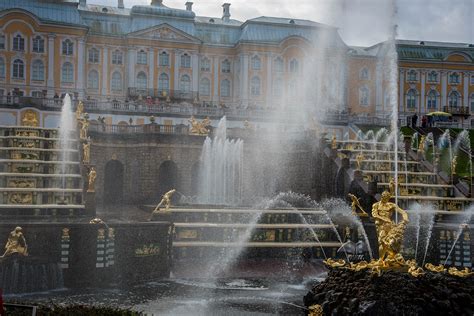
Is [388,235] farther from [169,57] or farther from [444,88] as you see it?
[444,88]

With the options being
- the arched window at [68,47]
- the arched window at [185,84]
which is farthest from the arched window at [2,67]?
the arched window at [185,84]

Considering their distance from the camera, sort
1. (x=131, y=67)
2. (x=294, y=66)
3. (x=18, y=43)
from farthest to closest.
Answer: (x=294, y=66), (x=131, y=67), (x=18, y=43)

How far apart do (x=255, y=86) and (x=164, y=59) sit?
32.0 ft

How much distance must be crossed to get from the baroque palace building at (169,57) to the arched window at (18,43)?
9 cm

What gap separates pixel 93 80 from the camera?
62625mm

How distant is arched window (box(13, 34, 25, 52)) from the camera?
59.0 m

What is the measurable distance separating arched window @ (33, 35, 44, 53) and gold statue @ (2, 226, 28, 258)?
4308cm

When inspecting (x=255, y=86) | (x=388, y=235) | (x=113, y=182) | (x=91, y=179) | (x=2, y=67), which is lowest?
(x=388, y=235)

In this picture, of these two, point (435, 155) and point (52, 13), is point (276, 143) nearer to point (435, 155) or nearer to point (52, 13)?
point (435, 155)

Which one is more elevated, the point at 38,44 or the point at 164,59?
the point at 38,44

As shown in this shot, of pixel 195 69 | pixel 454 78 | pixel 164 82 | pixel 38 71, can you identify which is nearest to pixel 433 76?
pixel 454 78

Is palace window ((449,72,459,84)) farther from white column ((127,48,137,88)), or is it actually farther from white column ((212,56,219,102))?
white column ((127,48,137,88))

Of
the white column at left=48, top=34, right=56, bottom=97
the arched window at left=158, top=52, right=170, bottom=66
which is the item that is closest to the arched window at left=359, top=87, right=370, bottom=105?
the arched window at left=158, top=52, right=170, bottom=66

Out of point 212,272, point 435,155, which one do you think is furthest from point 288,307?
point 435,155
